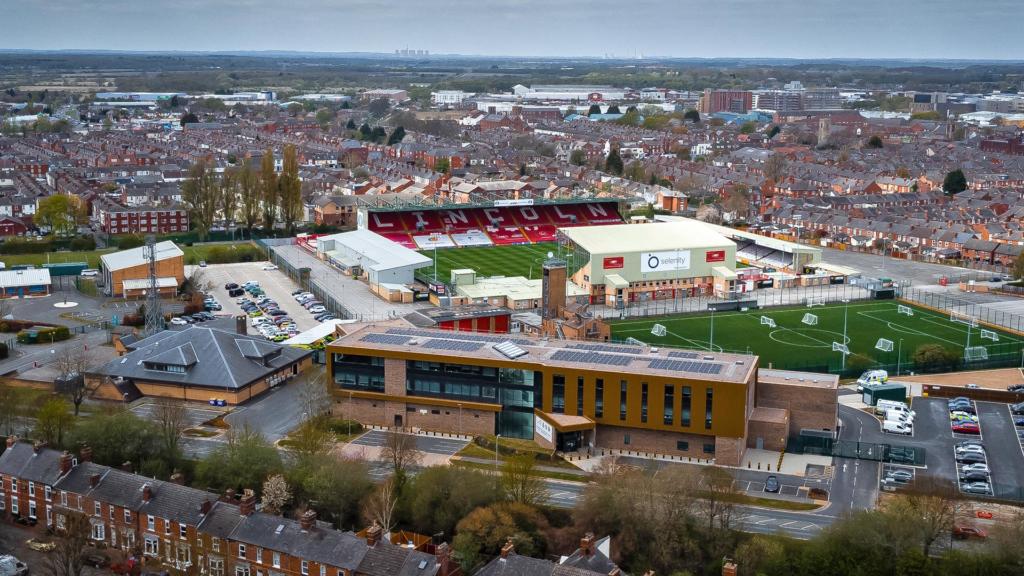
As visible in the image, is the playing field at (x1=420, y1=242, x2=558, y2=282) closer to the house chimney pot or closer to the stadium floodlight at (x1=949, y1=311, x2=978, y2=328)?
the stadium floodlight at (x1=949, y1=311, x2=978, y2=328)

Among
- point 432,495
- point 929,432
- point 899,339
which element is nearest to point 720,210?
point 899,339

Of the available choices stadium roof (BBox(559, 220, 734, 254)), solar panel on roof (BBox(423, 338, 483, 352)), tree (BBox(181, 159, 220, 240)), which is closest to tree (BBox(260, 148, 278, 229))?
tree (BBox(181, 159, 220, 240))

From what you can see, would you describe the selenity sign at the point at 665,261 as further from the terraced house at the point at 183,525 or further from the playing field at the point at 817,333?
the terraced house at the point at 183,525

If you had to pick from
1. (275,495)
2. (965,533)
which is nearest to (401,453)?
(275,495)

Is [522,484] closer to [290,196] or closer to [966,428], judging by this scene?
[966,428]

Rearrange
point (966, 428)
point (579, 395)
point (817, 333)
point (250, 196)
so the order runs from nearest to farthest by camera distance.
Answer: point (579, 395)
point (966, 428)
point (817, 333)
point (250, 196)

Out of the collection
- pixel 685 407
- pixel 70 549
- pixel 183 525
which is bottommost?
pixel 183 525
